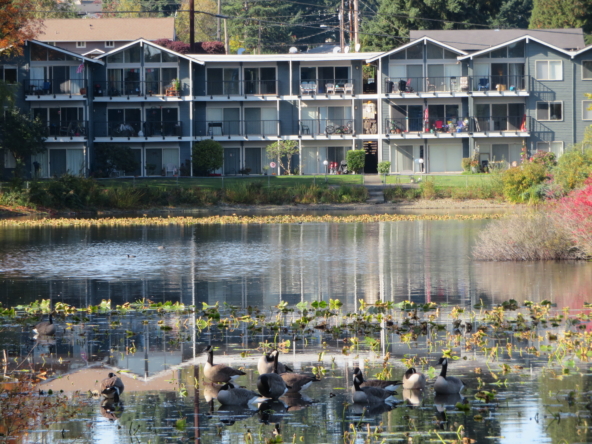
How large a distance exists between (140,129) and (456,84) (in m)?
23.2

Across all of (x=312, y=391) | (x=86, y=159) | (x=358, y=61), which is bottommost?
(x=312, y=391)

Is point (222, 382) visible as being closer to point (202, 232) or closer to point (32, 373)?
point (32, 373)

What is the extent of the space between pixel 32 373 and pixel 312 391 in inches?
157

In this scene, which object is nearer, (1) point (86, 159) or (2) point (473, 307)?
(2) point (473, 307)

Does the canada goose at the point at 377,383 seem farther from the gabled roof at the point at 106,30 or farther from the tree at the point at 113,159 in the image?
the gabled roof at the point at 106,30

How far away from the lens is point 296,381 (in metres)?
11.5

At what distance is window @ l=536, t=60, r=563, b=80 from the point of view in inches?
2581

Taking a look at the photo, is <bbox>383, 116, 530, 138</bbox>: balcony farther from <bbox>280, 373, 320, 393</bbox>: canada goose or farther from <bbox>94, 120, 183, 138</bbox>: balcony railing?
<bbox>280, 373, 320, 393</bbox>: canada goose

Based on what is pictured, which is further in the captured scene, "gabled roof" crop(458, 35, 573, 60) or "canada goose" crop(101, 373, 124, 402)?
"gabled roof" crop(458, 35, 573, 60)

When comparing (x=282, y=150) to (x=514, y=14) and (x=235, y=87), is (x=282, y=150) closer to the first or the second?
(x=235, y=87)

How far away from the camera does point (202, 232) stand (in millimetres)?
37500

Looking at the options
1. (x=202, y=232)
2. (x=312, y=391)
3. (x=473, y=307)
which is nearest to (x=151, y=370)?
(x=312, y=391)

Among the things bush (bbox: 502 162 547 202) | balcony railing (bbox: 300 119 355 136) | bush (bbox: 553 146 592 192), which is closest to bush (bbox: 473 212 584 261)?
bush (bbox: 553 146 592 192)

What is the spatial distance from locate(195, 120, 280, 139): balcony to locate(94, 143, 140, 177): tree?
575 centimetres
